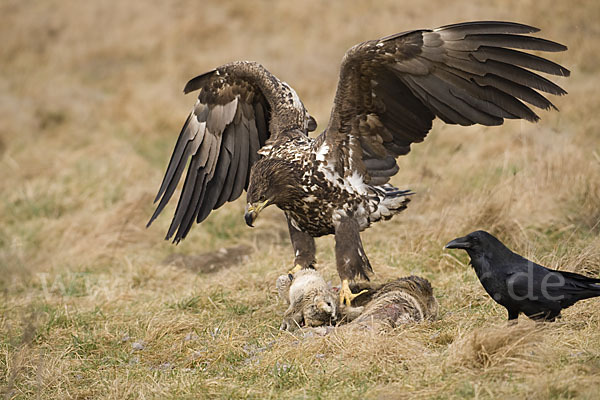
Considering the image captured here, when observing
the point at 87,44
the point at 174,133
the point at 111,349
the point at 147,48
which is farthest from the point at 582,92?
the point at 87,44

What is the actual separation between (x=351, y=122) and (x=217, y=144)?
4.15ft

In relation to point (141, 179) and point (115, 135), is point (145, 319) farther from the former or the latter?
point (115, 135)

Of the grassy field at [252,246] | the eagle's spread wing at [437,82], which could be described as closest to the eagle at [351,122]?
the eagle's spread wing at [437,82]

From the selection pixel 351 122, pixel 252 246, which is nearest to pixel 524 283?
pixel 351 122

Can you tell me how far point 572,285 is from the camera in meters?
3.72

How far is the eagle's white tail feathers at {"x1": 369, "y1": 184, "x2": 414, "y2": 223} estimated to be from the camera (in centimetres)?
494

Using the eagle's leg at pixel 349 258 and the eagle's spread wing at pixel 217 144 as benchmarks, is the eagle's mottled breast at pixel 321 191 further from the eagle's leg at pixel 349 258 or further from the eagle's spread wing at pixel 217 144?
the eagle's spread wing at pixel 217 144

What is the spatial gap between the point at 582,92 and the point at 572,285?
21.3ft

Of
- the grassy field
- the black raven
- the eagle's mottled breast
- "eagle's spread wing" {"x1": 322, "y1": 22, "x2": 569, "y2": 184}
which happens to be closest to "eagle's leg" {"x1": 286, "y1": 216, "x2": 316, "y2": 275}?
the eagle's mottled breast

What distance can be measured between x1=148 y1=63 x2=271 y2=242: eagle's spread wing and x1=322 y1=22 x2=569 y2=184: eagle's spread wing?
964 millimetres

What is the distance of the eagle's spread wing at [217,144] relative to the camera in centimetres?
556

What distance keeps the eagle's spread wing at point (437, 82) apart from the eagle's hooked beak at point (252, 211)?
61 cm

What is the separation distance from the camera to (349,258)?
4.67 m

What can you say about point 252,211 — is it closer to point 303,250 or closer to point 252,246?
point 303,250
